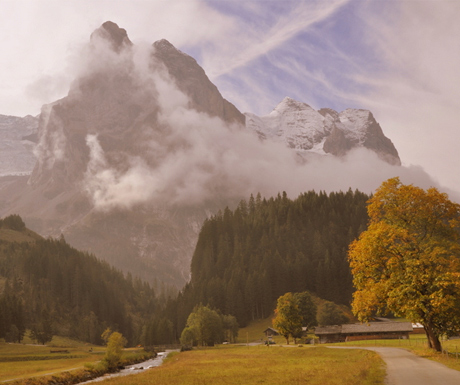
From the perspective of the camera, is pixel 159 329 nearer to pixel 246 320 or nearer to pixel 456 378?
pixel 246 320

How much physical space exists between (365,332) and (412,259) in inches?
3432

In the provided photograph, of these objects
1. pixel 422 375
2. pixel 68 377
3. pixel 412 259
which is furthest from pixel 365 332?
pixel 422 375

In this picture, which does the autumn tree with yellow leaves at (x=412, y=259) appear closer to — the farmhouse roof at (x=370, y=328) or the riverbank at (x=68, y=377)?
the riverbank at (x=68, y=377)

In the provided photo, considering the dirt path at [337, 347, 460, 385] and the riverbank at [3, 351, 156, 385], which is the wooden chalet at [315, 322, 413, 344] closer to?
the riverbank at [3, 351, 156, 385]

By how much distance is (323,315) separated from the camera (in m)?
151

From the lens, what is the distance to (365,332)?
121750 mm

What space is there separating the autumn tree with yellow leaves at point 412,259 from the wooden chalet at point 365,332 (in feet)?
240

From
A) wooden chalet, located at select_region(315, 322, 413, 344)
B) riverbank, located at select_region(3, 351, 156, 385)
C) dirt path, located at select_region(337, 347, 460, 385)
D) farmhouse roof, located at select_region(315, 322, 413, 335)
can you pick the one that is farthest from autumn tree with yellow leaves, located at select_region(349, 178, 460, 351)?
wooden chalet, located at select_region(315, 322, 413, 344)

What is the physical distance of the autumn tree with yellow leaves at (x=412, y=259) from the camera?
41.8m

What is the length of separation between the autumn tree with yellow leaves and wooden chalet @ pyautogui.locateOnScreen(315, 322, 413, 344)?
7329cm

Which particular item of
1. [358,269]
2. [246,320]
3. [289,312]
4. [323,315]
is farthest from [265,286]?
[358,269]

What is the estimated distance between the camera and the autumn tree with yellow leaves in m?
41.8

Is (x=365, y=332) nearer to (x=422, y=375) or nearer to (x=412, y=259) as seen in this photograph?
(x=412, y=259)

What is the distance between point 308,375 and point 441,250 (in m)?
18.0
